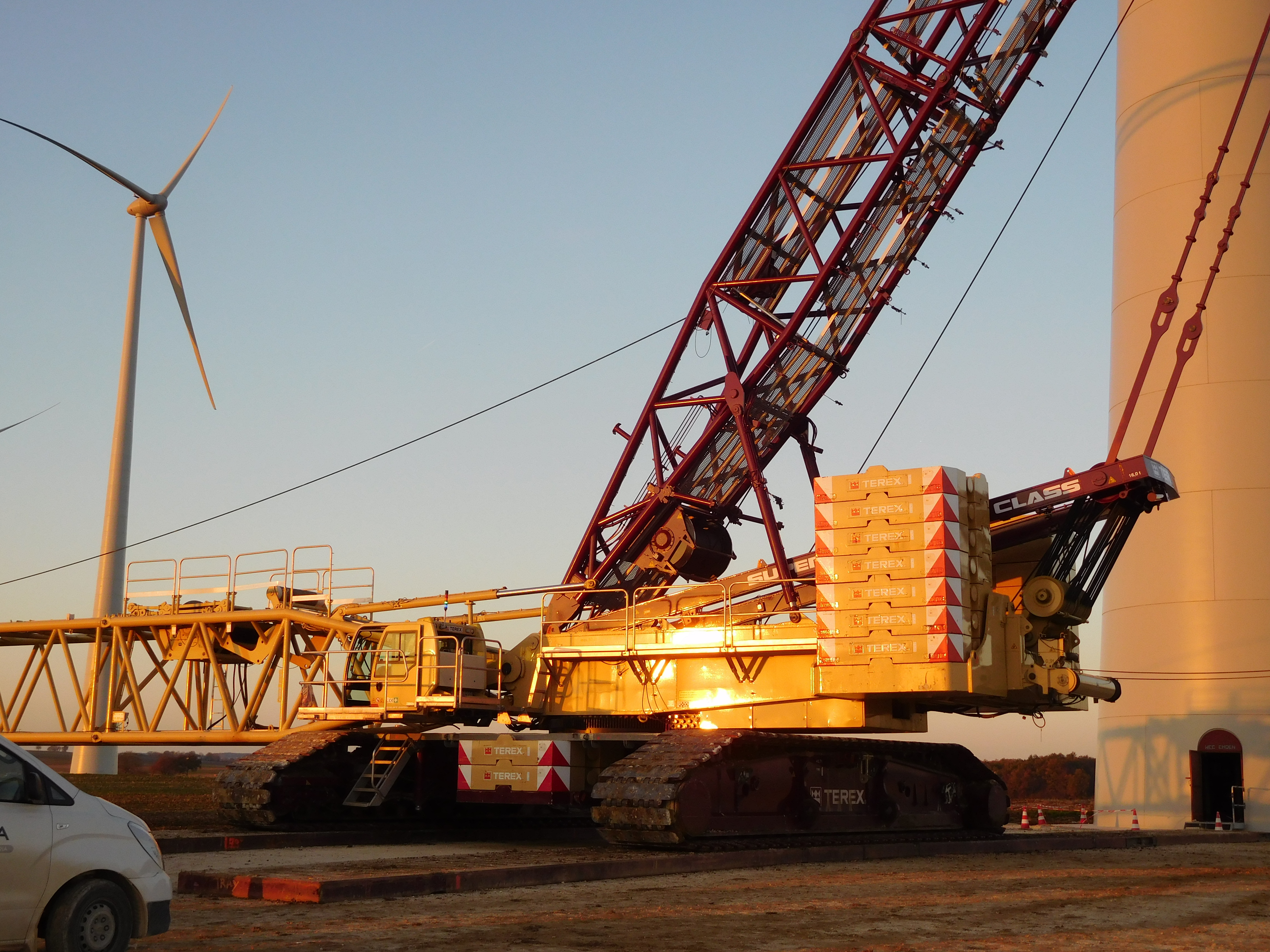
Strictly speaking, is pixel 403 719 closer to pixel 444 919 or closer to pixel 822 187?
pixel 444 919

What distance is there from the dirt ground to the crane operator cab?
5.84 meters

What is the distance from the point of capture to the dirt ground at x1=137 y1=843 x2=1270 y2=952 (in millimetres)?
9289

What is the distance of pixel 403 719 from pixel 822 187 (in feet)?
36.4

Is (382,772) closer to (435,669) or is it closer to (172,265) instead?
(435,669)

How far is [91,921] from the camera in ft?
27.8

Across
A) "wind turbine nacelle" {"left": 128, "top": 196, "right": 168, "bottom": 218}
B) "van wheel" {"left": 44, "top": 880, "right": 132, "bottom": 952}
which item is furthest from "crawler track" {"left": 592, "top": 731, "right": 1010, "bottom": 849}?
"wind turbine nacelle" {"left": 128, "top": 196, "right": 168, "bottom": 218}

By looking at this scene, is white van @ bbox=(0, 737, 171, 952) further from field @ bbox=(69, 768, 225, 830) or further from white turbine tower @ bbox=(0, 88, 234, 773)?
white turbine tower @ bbox=(0, 88, 234, 773)

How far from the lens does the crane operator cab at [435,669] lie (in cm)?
1919

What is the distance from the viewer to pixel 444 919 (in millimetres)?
10359

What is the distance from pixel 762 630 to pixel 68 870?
10.9 meters

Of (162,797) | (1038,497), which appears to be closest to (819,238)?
(1038,497)

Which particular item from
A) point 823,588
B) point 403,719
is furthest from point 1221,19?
point 403,719

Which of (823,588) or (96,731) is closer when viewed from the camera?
(823,588)

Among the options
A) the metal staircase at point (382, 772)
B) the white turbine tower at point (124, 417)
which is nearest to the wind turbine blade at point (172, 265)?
the white turbine tower at point (124, 417)
